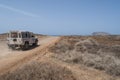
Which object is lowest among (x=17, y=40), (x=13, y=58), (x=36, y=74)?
(x=13, y=58)

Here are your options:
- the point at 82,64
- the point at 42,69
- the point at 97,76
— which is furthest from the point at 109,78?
the point at 42,69

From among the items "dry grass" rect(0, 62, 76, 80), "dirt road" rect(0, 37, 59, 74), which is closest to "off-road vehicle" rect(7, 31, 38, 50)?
"dirt road" rect(0, 37, 59, 74)

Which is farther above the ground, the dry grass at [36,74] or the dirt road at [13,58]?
the dry grass at [36,74]

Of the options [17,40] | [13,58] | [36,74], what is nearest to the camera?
[36,74]

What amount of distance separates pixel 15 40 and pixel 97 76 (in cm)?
1561

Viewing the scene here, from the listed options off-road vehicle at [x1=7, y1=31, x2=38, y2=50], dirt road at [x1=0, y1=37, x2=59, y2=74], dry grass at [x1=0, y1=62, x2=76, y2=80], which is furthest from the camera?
off-road vehicle at [x1=7, y1=31, x2=38, y2=50]

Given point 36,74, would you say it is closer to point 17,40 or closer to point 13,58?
point 13,58

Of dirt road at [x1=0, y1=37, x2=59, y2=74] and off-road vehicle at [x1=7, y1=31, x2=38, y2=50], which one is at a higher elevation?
off-road vehicle at [x1=7, y1=31, x2=38, y2=50]

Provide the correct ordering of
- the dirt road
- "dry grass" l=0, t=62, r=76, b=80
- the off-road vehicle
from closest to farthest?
"dry grass" l=0, t=62, r=76, b=80, the dirt road, the off-road vehicle

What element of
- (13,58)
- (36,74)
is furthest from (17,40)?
(36,74)

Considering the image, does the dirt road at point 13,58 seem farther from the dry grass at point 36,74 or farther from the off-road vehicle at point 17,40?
the dry grass at point 36,74

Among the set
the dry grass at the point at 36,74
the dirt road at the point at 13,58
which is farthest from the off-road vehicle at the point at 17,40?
the dry grass at the point at 36,74

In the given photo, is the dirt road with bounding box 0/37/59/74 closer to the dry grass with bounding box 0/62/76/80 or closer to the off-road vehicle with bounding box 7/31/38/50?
the off-road vehicle with bounding box 7/31/38/50

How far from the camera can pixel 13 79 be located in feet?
28.5
